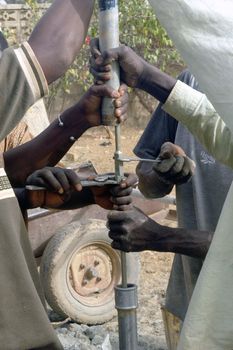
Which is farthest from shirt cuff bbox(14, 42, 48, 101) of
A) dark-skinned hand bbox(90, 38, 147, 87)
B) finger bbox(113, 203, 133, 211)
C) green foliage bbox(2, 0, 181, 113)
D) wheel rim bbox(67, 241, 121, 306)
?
green foliage bbox(2, 0, 181, 113)

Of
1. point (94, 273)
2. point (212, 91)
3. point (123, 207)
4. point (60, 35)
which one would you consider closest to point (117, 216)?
point (123, 207)

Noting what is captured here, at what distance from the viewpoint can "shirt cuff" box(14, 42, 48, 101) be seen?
6.82 ft

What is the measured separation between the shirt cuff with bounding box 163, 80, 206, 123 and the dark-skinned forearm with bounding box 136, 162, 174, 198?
1.57 ft

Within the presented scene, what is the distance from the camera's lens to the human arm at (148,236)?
266 centimetres

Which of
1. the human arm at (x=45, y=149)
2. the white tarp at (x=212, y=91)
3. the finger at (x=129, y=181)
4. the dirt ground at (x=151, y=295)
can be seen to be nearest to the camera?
the white tarp at (x=212, y=91)

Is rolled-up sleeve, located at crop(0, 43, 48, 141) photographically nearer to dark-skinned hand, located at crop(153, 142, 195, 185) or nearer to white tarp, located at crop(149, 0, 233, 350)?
white tarp, located at crop(149, 0, 233, 350)

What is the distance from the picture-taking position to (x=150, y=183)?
10.5 ft

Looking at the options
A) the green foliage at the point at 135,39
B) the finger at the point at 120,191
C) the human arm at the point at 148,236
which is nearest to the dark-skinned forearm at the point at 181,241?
the human arm at the point at 148,236

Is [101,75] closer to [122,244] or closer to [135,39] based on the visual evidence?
[122,244]

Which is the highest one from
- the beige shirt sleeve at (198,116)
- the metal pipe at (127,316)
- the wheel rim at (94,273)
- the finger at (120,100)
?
the finger at (120,100)

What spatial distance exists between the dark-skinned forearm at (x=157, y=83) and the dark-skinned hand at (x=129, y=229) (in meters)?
0.41

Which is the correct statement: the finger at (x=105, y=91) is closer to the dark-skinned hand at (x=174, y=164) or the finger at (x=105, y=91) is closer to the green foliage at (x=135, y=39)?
the dark-skinned hand at (x=174, y=164)

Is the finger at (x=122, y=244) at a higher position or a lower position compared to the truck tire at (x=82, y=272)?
higher

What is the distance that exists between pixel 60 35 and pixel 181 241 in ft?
3.25
